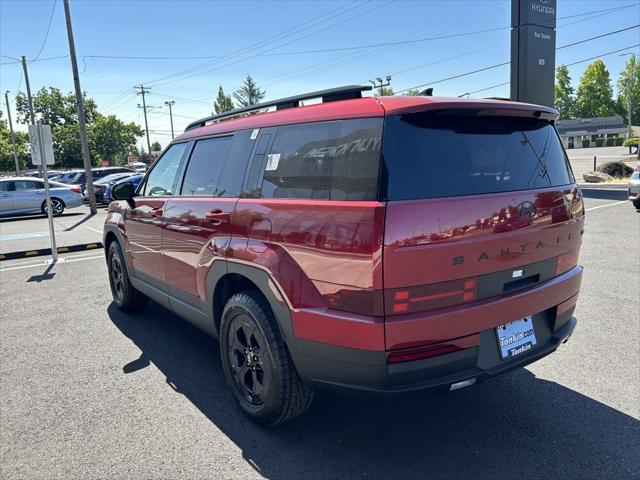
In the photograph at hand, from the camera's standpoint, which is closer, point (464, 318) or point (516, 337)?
point (464, 318)

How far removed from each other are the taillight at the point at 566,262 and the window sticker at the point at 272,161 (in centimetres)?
183

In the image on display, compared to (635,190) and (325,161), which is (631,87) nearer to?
(635,190)

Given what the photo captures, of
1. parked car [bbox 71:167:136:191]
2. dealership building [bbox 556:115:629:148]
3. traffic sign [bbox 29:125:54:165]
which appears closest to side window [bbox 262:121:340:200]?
traffic sign [bbox 29:125:54:165]

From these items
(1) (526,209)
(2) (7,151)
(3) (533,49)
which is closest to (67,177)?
(3) (533,49)

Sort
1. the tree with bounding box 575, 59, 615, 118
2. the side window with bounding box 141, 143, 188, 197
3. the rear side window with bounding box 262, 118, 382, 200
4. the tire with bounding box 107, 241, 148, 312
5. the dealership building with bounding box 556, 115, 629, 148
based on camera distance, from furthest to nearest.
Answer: the tree with bounding box 575, 59, 615, 118
the dealership building with bounding box 556, 115, 629, 148
the tire with bounding box 107, 241, 148, 312
the side window with bounding box 141, 143, 188, 197
the rear side window with bounding box 262, 118, 382, 200

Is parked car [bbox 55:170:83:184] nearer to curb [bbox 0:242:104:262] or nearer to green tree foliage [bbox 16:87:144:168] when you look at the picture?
curb [bbox 0:242:104:262]

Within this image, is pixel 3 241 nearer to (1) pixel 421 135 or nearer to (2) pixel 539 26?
(1) pixel 421 135

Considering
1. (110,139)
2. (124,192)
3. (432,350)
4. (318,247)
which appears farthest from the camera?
(110,139)

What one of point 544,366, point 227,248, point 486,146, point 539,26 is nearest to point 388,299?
point 486,146

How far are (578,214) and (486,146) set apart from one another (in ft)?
3.07

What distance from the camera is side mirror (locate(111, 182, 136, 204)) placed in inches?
189

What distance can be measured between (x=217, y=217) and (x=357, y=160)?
1.32m

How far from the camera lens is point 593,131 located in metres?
84.1

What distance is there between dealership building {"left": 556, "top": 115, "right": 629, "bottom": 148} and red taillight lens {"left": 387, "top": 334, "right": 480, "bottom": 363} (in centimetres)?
9136
